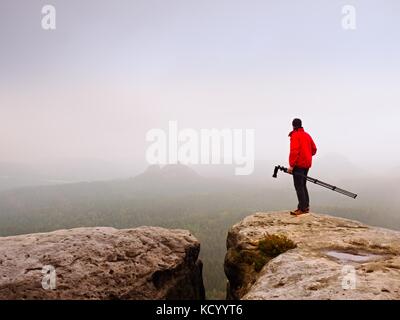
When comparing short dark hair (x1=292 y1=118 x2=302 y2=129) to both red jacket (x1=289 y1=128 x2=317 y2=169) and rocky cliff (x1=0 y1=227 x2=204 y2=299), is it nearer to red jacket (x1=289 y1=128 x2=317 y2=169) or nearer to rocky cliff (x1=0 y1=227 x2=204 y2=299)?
red jacket (x1=289 y1=128 x2=317 y2=169)

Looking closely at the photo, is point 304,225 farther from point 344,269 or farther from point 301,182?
point 344,269

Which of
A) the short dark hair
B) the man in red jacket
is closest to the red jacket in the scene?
the man in red jacket

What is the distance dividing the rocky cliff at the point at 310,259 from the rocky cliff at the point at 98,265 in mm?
2864

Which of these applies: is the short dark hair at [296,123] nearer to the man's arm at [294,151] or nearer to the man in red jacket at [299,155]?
the man in red jacket at [299,155]

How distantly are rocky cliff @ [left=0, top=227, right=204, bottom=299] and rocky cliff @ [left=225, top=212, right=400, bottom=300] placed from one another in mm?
2864

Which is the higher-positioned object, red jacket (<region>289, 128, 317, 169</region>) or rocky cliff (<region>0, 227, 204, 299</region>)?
red jacket (<region>289, 128, 317, 169</region>)

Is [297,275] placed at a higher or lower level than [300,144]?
lower

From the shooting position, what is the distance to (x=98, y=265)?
1431cm

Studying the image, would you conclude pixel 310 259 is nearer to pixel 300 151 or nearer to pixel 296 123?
pixel 300 151

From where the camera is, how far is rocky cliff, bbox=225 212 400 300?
845cm

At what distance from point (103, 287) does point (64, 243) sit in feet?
10.1
